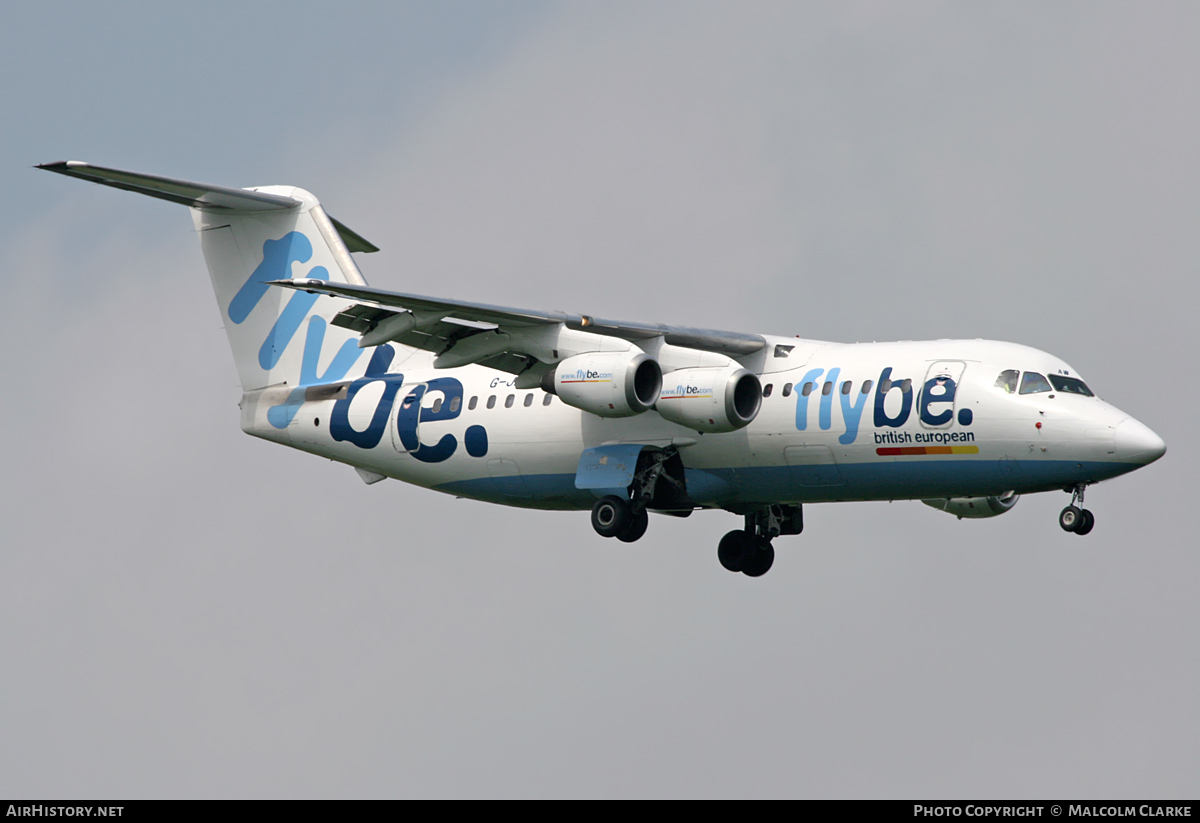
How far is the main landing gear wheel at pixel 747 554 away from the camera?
2409 cm

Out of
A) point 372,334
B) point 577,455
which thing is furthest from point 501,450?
point 372,334

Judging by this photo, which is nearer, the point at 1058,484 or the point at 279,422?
the point at 1058,484

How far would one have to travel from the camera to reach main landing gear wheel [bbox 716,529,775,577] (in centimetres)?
2409

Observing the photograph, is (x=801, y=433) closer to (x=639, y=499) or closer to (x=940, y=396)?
(x=940, y=396)

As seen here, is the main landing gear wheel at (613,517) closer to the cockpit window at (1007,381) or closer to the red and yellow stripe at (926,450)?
the red and yellow stripe at (926,450)

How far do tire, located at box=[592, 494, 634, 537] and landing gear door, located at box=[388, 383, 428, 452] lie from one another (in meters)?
3.43

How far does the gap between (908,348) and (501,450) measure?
19.3ft

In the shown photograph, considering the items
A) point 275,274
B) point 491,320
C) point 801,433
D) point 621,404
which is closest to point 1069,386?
point 801,433

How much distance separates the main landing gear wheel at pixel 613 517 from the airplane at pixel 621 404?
3 centimetres

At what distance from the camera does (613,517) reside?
22.2m

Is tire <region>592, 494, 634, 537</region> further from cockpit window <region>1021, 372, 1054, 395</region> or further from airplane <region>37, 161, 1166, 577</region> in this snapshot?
cockpit window <region>1021, 372, 1054, 395</region>

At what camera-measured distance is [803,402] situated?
2145 cm

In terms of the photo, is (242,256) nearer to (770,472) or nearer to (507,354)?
(507,354)

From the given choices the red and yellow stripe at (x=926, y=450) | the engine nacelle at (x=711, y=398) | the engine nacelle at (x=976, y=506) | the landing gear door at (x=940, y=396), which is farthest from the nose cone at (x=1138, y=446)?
the engine nacelle at (x=976, y=506)
